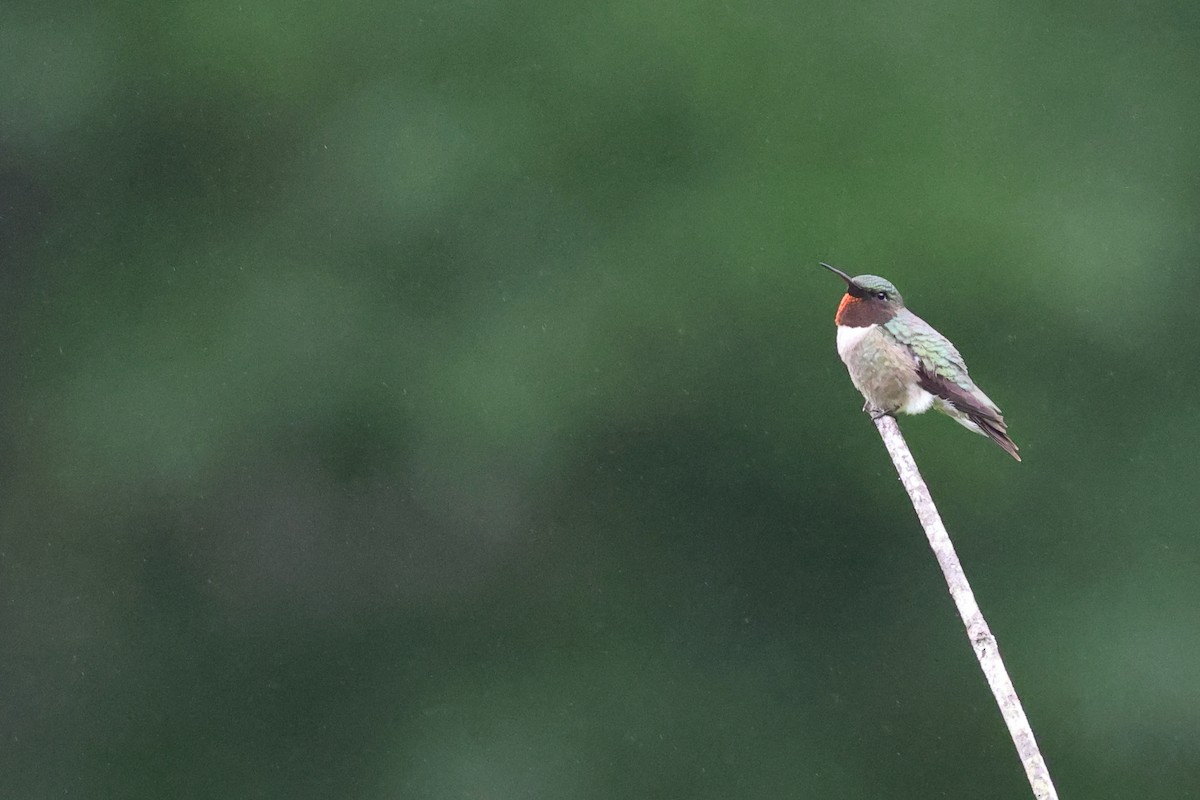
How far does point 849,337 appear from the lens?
545 cm

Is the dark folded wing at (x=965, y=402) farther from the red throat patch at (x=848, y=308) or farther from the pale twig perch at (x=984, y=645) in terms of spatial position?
the pale twig perch at (x=984, y=645)

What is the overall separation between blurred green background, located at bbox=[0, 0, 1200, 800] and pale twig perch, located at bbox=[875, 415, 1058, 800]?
6990 millimetres

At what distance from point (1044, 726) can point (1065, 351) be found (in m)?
2.31

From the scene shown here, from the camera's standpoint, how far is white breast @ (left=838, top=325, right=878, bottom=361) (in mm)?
5383

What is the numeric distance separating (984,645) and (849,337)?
9.42ft

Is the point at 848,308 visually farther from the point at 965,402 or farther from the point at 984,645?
the point at 984,645

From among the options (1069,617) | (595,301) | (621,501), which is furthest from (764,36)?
(1069,617)

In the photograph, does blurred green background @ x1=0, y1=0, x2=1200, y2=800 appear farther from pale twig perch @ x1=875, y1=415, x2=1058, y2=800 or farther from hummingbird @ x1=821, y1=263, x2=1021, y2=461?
pale twig perch @ x1=875, y1=415, x2=1058, y2=800

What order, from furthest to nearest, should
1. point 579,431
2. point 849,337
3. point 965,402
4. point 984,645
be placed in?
point 579,431, point 849,337, point 965,402, point 984,645

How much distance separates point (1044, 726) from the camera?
35.3 ft

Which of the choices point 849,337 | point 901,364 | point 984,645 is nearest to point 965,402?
point 901,364

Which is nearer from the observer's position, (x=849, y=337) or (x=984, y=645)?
(x=984, y=645)

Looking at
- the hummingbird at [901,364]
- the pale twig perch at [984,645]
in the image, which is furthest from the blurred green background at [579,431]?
the pale twig perch at [984,645]

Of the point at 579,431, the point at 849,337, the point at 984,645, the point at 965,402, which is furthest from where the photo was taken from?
the point at 579,431
